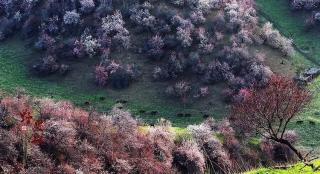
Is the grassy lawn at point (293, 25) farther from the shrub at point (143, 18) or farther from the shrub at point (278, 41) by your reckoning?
the shrub at point (143, 18)

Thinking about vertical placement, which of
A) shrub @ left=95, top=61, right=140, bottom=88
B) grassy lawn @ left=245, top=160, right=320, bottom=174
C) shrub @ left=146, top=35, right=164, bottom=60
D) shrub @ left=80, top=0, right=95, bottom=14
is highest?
shrub @ left=80, top=0, right=95, bottom=14

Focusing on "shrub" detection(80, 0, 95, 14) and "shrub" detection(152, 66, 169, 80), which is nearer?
"shrub" detection(152, 66, 169, 80)

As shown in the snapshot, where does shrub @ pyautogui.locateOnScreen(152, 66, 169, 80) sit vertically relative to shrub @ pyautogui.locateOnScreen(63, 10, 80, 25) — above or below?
below

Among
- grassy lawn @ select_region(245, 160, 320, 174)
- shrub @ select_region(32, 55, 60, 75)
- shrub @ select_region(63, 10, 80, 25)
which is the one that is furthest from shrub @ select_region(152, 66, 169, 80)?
grassy lawn @ select_region(245, 160, 320, 174)

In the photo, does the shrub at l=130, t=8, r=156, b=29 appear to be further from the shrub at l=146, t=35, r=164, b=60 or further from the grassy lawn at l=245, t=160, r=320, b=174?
the grassy lawn at l=245, t=160, r=320, b=174

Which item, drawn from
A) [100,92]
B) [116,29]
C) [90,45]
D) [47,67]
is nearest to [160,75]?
A: [100,92]

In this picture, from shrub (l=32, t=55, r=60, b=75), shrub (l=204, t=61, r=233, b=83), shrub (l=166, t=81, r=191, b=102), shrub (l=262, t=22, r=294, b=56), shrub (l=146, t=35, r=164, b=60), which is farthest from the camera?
shrub (l=262, t=22, r=294, b=56)

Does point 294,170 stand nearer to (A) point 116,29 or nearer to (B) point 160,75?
(B) point 160,75

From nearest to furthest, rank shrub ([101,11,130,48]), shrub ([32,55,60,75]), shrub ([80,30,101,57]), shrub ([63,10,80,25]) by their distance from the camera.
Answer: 1. shrub ([32,55,60,75])
2. shrub ([80,30,101,57])
3. shrub ([101,11,130,48])
4. shrub ([63,10,80,25])

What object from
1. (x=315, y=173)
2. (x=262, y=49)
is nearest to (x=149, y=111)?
(x=262, y=49)

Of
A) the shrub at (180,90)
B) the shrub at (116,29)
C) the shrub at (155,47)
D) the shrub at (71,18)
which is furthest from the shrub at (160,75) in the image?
the shrub at (71,18)

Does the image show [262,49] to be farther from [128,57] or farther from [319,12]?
[128,57]
